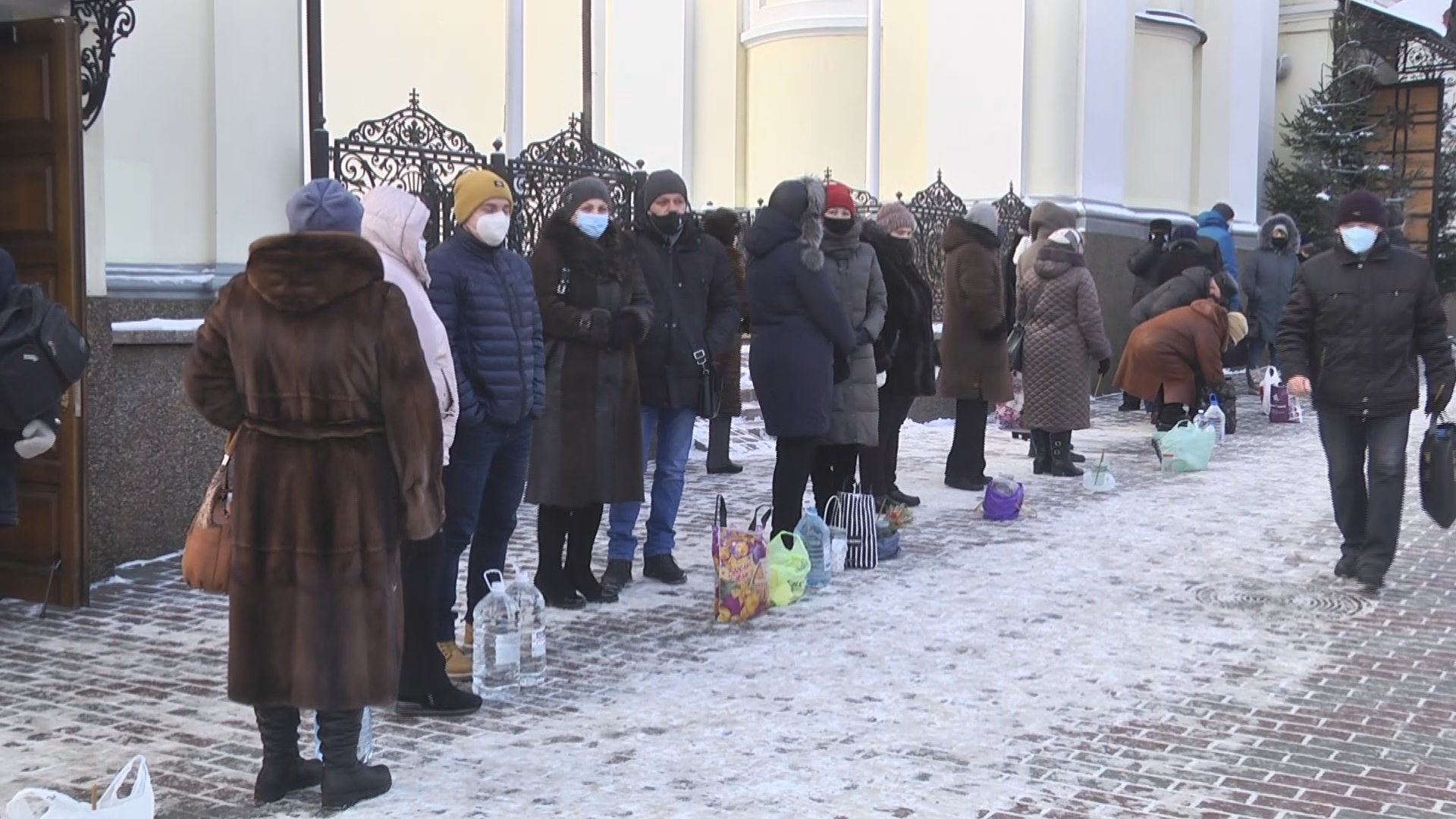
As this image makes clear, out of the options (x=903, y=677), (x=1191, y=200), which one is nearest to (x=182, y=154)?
(x=903, y=677)

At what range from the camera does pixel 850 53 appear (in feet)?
59.7

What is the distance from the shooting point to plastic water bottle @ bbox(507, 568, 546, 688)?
566 centimetres

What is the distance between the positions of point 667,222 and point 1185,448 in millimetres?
5727

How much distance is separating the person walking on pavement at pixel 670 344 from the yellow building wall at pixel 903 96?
10.3 meters

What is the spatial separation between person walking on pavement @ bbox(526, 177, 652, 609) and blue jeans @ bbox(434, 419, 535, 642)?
61cm

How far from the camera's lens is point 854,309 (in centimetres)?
790

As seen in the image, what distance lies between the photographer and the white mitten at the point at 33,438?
18.7ft

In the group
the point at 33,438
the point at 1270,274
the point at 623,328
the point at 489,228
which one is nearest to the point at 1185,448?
the point at 1270,274

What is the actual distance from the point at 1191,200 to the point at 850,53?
5.30 metres

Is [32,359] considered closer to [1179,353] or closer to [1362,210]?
[1362,210]

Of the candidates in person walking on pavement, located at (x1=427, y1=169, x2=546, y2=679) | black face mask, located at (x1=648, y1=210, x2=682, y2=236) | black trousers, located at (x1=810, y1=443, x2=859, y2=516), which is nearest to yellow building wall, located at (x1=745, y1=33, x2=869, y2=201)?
black trousers, located at (x1=810, y1=443, x2=859, y2=516)

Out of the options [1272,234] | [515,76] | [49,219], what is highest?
[515,76]

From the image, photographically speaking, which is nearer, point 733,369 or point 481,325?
point 481,325

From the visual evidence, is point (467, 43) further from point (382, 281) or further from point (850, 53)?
point (382, 281)
